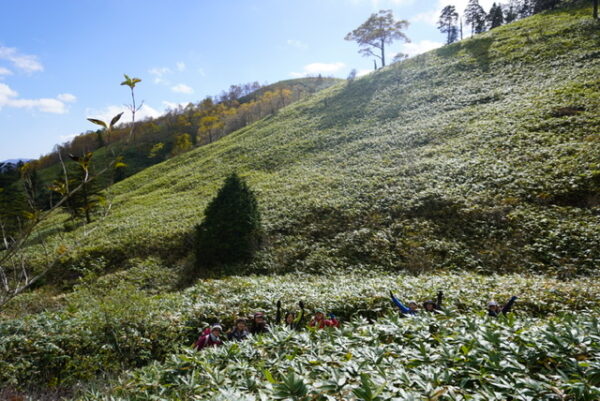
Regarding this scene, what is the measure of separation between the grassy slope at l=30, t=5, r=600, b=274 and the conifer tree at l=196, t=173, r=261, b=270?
1434 mm

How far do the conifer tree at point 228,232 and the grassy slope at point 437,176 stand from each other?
1.43 m

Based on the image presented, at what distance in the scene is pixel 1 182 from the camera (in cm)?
3653

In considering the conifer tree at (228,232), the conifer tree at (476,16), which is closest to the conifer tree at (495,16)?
the conifer tree at (476,16)

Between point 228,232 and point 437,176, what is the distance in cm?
1438

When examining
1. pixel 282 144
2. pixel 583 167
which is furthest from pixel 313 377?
pixel 282 144

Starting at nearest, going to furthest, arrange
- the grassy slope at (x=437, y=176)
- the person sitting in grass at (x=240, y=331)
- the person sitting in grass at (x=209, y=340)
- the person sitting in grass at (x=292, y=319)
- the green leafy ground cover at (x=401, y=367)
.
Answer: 1. the green leafy ground cover at (x=401, y=367)
2. the person sitting in grass at (x=209, y=340)
3. the person sitting in grass at (x=240, y=331)
4. the person sitting in grass at (x=292, y=319)
5. the grassy slope at (x=437, y=176)

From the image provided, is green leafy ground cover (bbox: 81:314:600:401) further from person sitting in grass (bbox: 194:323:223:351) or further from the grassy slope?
the grassy slope

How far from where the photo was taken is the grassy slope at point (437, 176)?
15297 millimetres

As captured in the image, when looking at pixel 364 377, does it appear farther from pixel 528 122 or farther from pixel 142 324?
pixel 528 122

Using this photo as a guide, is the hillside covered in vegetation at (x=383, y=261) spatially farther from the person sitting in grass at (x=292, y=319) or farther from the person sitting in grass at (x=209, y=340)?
the person sitting in grass at (x=292, y=319)

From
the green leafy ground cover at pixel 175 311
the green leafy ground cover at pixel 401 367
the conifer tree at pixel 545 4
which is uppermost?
the conifer tree at pixel 545 4

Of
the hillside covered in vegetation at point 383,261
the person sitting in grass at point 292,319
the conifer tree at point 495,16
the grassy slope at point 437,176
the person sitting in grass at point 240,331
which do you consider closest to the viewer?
the hillside covered in vegetation at point 383,261

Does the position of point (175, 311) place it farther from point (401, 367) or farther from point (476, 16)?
point (476, 16)

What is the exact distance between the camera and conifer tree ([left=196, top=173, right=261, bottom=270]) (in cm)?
1850
